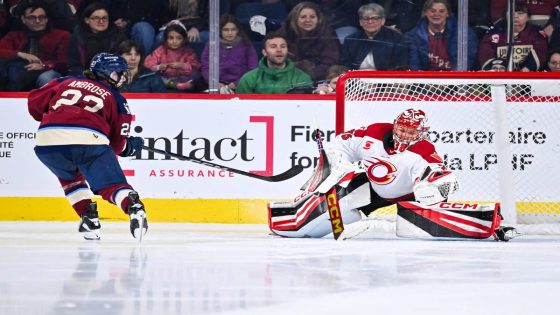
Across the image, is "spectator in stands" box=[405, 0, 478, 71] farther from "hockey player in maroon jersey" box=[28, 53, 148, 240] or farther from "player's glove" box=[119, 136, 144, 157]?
"hockey player in maroon jersey" box=[28, 53, 148, 240]

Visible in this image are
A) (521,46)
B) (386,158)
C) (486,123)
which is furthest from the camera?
(521,46)

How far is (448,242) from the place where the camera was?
20.4ft

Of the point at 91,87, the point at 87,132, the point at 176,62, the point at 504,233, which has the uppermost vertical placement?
the point at 176,62

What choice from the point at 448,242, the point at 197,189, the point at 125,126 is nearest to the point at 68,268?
the point at 125,126

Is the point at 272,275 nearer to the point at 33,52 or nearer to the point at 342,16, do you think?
the point at 342,16

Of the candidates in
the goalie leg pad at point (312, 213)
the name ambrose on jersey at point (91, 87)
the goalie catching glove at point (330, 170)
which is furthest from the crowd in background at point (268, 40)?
the name ambrose on jersey at point (91, 87)

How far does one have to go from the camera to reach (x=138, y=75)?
27.0ft

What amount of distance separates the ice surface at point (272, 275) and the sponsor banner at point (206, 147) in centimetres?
143

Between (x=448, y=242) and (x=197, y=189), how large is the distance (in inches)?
88.9

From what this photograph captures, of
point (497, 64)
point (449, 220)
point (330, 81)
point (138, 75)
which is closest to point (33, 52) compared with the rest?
point (138, 75)

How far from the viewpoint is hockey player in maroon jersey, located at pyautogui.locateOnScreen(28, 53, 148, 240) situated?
612 centimetres

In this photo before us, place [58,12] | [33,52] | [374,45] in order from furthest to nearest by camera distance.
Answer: [58,12]
[33,52]
[374,45]

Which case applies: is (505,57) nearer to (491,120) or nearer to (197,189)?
(491,120)

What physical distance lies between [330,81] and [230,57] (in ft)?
2.22
